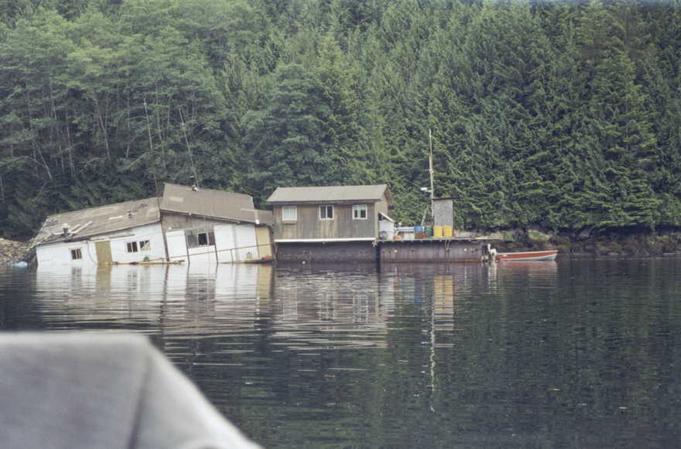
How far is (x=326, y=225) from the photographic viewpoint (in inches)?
2199

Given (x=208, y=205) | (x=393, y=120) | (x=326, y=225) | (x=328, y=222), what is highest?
(x=393, y=120)

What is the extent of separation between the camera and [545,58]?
63781 mm

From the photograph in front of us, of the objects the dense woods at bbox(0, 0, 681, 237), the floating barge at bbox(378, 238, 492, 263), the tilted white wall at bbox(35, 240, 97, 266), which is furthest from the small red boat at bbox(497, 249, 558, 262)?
the tilted white wall at bbox(35, 240, 97, 266)

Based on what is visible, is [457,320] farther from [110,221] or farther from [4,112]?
[4,112]

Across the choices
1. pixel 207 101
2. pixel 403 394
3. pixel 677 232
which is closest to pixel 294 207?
pixel 207 101

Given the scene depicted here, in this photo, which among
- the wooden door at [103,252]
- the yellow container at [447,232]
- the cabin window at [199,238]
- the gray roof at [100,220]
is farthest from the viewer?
the cabin window at [199,238]

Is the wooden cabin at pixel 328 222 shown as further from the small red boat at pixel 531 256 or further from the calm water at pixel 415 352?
the calm water at pixel 415 352

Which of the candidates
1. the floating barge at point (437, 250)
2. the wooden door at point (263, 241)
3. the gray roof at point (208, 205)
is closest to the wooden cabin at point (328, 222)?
the wooden door at point (263, 241)

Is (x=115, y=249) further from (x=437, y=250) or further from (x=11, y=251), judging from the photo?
(x=437, y=250)

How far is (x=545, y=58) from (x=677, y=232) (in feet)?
42.9

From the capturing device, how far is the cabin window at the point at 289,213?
56.0 meters

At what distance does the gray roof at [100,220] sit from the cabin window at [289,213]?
661 centimetres

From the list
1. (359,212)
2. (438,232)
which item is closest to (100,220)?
(359,212)

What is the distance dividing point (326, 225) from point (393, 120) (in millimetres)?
13167
